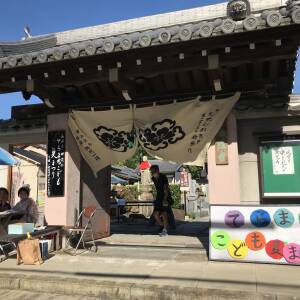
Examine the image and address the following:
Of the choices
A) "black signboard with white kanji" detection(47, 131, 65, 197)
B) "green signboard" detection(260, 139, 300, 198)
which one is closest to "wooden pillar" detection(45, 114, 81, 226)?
"black signboard with white kanji" detection(47, 131, 65, 197)

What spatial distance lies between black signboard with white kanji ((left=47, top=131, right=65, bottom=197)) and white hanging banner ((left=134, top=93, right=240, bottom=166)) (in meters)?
2.05

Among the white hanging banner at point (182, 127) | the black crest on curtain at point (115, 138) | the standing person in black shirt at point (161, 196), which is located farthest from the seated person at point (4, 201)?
the standing person in black shirt at point (161, 196)

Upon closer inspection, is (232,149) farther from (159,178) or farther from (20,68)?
(20,68)

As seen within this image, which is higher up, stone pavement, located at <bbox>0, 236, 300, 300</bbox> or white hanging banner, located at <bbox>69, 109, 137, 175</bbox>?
white hanging banner, located at <bbox>69, 109, 137, 175</bbox>

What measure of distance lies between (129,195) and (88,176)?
1975 cm

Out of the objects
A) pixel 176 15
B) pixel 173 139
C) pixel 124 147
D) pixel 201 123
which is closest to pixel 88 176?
pixel 124 147

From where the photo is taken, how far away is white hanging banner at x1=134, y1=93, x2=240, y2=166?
7980 millimetres

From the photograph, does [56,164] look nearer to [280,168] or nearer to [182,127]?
[182,127]

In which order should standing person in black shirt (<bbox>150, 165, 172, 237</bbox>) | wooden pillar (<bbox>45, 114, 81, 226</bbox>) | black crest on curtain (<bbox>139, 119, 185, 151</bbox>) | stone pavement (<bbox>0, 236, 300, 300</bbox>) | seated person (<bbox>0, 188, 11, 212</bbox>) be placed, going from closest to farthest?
stone pavement (<bbox>0, 236, 300, 300</bbox>) → black crest on curtain (<bbox>139, 119, 185, 151</bbox>) → wooden pillar (<bbox>45, 114, 81, 226</bbox>) → seated person (<bbox>0, 188, 11, 212</bbox>) → standing person in black shirt (<bbox>150, 165, 172, 237</bbox>)

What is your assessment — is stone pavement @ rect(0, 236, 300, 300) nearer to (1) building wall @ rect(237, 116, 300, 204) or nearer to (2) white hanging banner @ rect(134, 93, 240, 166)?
(1) building wall @ rect(237, 116, 300, 204)

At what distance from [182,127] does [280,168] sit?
2215mm

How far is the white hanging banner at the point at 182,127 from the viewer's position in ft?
26.2

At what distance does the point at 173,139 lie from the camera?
27.5ft

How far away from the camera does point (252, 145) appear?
26.7ft
